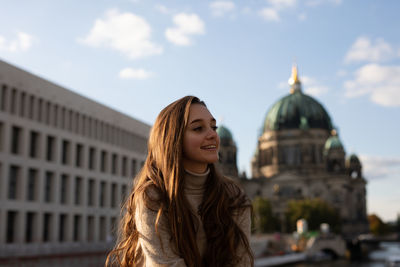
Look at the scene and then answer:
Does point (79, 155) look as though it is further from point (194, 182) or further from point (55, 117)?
point (194, 182)

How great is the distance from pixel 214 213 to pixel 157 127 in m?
0.72

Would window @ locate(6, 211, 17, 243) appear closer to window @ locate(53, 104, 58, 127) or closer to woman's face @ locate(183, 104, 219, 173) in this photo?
window @ locate(53, 104, 58, 127)

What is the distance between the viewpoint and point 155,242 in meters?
3.62

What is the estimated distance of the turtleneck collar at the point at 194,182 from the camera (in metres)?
3.91

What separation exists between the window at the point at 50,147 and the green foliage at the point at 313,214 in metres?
60.0

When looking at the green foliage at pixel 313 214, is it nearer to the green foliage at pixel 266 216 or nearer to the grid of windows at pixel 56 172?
the green foliage at pixel 266 216

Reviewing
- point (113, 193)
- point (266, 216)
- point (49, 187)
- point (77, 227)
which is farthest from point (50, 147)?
point (266, 216)

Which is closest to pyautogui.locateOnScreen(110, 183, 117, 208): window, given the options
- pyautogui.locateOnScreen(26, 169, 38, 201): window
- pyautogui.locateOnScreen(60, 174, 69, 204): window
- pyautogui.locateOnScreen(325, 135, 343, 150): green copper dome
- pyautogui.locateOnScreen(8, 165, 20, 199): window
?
pyautogui.locateOnScreen(60, 174, 69, 204): window

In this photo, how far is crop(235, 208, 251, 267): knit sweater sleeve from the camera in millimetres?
3818

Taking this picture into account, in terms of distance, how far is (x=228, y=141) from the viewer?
12450 cm

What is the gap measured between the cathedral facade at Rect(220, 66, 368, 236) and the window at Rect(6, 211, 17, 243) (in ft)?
235

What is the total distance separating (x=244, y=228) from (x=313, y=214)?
97.7 m

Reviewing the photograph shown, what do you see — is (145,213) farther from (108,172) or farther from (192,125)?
(108,172)

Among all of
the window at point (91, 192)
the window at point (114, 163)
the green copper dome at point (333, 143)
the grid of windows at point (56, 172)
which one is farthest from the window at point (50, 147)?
the green copper dome at point (333, 143)
